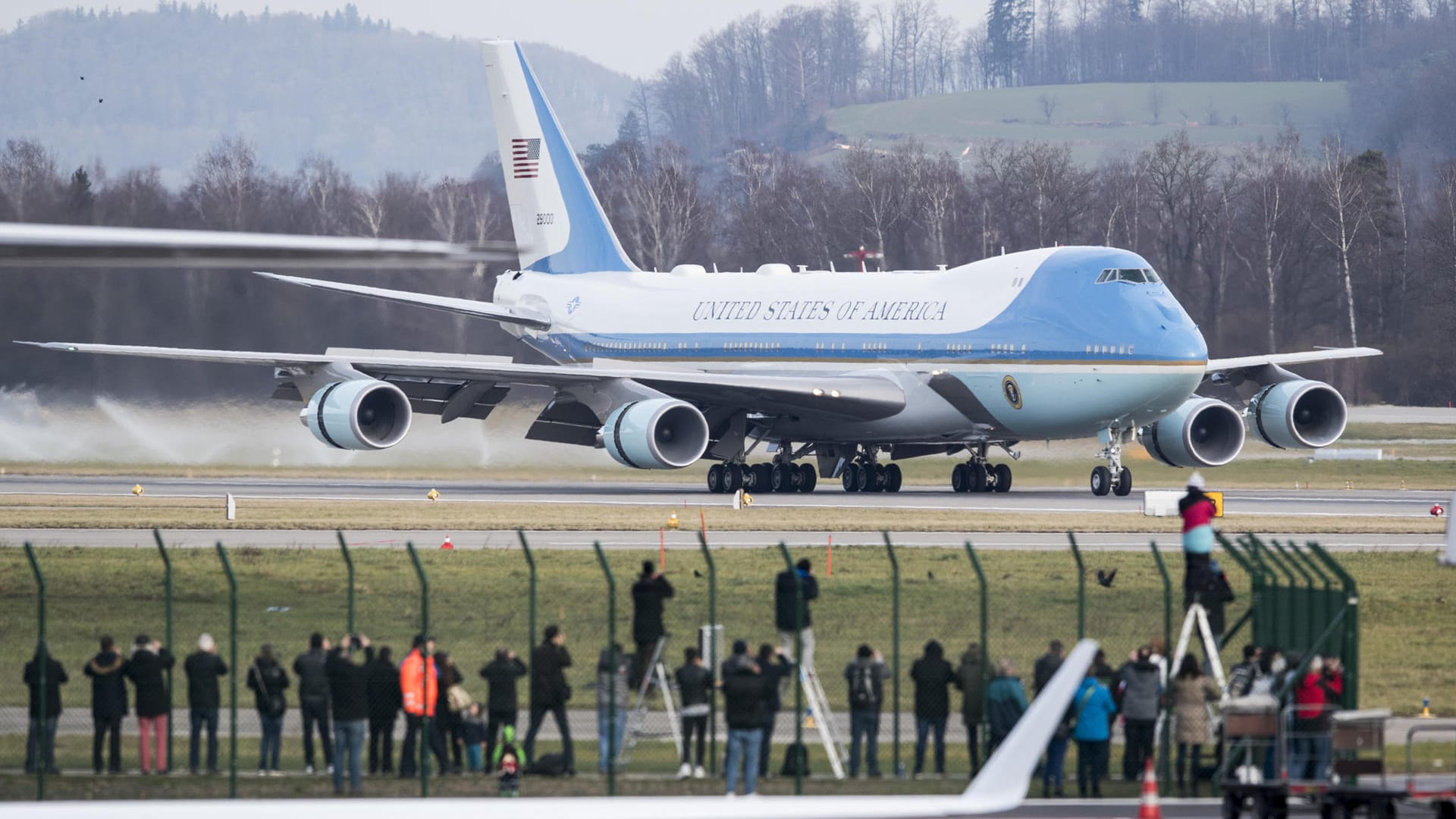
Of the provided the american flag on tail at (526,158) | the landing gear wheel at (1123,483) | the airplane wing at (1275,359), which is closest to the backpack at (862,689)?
the landing gear wheel at (1123,483)

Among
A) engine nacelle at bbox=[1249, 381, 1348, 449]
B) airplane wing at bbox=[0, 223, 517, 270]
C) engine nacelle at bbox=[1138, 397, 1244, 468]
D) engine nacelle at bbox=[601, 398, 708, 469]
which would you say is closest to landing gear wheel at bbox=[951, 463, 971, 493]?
engine nacelle at bbox=[1138, 397, 1244, 468]

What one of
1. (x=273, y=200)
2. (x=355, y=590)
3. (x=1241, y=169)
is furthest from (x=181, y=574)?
(x=1241, y=169)

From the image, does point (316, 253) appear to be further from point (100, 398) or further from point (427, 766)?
point (100, 398)

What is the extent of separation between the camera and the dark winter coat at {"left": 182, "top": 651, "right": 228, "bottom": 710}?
47.8ft

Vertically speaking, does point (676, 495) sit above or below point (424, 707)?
above

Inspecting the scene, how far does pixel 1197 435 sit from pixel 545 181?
15727 millimetres

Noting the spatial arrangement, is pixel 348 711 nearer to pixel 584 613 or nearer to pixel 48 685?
pixel 48 685

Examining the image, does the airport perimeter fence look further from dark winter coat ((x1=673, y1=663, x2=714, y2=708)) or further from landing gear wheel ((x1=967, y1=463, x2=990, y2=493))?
landing gear wheel ((x1=967, y1=463, x2=990, y2=493))

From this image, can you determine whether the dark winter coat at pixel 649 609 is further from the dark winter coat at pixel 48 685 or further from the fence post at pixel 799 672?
the dark winter coat at pixel 48 685

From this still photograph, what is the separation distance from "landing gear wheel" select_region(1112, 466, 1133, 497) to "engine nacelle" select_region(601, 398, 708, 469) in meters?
7.52

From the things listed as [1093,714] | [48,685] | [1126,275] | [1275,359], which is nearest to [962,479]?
[1126,275]

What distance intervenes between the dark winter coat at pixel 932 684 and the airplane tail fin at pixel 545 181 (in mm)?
29922

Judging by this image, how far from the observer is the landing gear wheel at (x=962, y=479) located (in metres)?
38.5

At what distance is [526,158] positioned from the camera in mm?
44875
